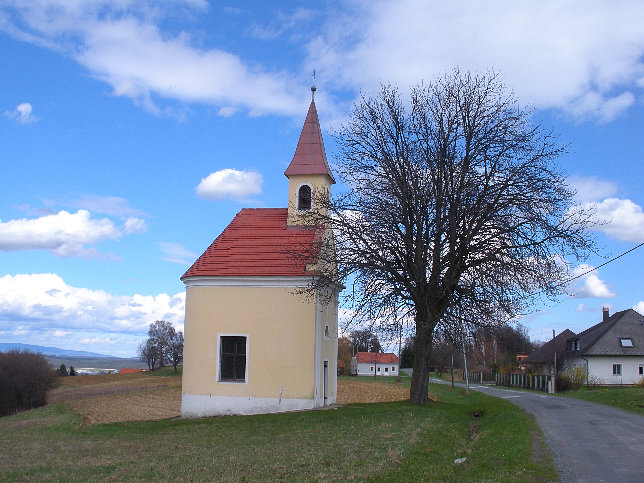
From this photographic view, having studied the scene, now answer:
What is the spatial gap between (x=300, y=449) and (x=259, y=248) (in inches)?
548

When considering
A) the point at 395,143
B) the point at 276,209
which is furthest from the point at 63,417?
the point at 395,143

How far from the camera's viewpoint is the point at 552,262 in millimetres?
21984

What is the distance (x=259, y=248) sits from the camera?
2733 cm

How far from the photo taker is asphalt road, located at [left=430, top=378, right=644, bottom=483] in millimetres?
11203

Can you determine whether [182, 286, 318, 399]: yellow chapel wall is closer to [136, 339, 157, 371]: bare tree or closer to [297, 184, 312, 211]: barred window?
[297, 184, 312, 211]: barred window

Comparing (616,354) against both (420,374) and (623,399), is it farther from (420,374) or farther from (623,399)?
(420,374)

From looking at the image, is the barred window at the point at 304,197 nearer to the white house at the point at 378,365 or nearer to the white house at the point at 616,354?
the white house at the point at 616,354

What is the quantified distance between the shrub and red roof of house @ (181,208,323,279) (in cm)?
2411

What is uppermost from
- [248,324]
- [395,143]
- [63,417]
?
[395,143]

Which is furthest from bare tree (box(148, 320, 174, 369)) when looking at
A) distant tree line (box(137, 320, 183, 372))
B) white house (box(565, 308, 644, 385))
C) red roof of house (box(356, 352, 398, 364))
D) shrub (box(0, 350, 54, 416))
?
white house (box(565, 308, 644, 385))

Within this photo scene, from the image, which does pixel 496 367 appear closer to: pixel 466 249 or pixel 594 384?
pixel 594 384

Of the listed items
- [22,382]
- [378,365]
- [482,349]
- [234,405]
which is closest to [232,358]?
[234,405]

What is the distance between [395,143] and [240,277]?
27.5 ft

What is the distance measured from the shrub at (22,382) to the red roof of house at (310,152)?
2752cm
